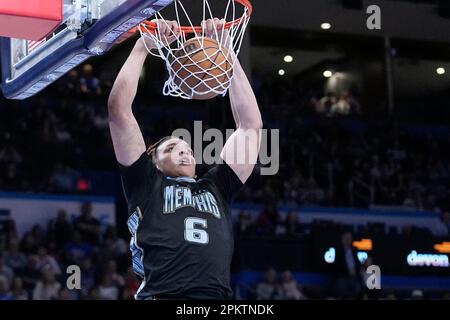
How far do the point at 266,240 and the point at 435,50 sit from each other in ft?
23.0

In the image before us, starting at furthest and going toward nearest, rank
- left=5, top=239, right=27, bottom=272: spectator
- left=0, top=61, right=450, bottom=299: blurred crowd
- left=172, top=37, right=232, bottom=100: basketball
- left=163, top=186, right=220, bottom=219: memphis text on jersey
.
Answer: left=0, top=61, right=450, bottom=299: blurred crowd → left=5, top=239, right=27, bottom=272: spectator → left=172, top=37, right=232, bottom=100: basketball → left=163, top=186, right=220, bottom=219: memphis text on jersey

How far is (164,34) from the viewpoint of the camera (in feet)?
13.1

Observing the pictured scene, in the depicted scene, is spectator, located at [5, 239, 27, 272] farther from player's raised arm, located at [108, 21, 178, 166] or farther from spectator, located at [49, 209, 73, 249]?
player's raised arm, located at [108, 21, 178, 166]

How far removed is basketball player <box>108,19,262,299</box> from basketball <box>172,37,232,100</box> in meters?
0.15

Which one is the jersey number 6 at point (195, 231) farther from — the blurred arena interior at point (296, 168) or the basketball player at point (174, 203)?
the blurred arena interior at point (296, 168)

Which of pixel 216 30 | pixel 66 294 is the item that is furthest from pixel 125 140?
pixel 66 294

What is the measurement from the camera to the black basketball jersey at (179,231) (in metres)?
3.50

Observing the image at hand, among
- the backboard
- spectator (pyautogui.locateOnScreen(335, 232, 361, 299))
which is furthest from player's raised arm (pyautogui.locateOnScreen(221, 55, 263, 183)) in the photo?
spectator (pyautogui.locateOnScreen(335, 232, 361, 299))

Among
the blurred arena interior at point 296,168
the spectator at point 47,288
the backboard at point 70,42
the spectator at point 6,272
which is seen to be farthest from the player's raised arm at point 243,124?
the spectator at point 6,272

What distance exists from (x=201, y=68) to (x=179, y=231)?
752 millimetres

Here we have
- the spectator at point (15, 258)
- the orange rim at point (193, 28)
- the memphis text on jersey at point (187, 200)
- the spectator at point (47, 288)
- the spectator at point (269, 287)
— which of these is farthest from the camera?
the spectator at point (269, 287)

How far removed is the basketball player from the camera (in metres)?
3.51
